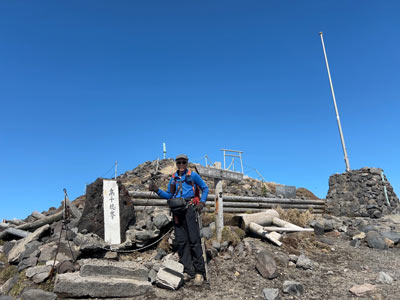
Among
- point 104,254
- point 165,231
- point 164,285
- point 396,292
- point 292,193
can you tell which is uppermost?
point 292,193

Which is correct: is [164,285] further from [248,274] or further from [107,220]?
Result: [107,220]

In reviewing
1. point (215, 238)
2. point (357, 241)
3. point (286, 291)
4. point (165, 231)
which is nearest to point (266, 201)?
point (357, 241)

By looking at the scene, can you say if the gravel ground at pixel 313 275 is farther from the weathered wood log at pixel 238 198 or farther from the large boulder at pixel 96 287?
the weathered wood log at pixel 238 198

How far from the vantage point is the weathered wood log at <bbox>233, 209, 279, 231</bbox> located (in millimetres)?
9688

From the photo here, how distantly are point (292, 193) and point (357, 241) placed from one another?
10.4 metres

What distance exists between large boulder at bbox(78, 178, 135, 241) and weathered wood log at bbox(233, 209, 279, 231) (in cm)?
388

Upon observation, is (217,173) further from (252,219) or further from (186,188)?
(252,219)

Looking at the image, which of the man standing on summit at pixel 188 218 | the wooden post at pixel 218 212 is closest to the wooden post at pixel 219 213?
the wooden post at pixel 218 212

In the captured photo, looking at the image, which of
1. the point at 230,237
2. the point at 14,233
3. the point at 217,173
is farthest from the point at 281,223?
the point at 14,233

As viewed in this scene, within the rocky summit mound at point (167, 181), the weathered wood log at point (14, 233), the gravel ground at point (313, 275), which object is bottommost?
the gravel ground at point (313, 275)

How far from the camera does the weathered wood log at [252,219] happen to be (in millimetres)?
9688

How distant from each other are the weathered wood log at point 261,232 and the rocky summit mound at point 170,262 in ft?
0.16

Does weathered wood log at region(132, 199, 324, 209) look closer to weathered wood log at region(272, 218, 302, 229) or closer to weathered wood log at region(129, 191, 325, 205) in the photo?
weathered wood log at region(129, 191, 325, 205)

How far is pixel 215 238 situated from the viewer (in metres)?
8.63
